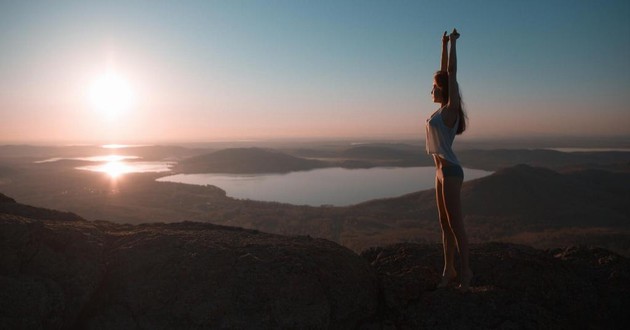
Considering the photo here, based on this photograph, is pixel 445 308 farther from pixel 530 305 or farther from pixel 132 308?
pixel 132 308

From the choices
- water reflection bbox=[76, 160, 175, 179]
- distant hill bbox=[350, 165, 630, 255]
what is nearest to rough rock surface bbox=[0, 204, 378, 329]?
distant hill bbox=[350, 165, 630, 255]

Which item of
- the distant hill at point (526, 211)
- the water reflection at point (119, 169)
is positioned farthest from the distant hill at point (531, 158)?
the water reflection at point (119, 169)

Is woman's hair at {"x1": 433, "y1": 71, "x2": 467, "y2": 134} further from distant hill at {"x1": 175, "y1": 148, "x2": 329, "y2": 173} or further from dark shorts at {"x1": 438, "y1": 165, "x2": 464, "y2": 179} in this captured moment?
distant hill at {"x1": 175, "y1": 148, "x2": 329, "y2": 173}

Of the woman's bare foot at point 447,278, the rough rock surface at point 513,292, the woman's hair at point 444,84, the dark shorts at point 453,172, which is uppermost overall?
the woman's hair at point 444,84

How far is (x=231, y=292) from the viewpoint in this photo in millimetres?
4074

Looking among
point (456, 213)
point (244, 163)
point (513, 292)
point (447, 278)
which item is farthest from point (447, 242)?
point (244, 163)

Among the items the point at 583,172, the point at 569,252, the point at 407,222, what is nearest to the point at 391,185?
the point at 583,172

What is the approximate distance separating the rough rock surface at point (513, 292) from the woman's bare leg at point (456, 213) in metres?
0.26

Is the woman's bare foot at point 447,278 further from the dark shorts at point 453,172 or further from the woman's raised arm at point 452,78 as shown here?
the woman's raised arm at point 452,78

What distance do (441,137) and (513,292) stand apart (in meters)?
2.00

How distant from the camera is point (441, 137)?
4.47 m

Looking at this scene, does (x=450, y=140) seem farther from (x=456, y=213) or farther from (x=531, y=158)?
(x=531, y=158)

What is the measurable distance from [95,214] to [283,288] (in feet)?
179

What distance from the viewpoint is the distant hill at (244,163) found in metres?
148
